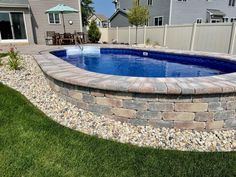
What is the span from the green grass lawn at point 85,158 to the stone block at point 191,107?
778 millimetres

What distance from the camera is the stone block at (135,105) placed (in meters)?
3.52

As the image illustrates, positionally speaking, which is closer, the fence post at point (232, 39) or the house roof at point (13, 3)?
the fence post at point (232, 39)

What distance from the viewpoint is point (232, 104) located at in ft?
11.5

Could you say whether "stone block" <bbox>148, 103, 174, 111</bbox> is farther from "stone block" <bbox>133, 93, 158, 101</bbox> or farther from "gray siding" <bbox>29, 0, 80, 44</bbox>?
"gray siding" <bbox>29, 0, 80, 44</bbox>

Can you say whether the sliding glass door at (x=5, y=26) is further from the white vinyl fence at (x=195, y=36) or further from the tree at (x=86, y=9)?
the tree at (x=86, y=9)

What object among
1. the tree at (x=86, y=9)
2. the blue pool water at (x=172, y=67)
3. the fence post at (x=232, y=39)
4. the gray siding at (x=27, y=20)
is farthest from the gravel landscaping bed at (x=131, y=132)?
the tree at (x=86, y=9)

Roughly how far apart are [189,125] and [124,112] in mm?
1177

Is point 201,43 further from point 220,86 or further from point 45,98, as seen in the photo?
point 45,98

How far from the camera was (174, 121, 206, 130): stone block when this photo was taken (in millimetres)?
3535

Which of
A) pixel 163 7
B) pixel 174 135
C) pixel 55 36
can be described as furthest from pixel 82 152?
pixel 163 7

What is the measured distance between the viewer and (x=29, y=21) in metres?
15.8

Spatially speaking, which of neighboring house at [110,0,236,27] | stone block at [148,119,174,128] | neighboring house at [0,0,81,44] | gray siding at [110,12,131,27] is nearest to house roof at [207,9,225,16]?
neighboring house at [110,0,236,27]

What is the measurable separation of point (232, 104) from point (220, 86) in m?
0.44

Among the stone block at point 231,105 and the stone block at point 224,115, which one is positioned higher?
the stone block at point 231,105
